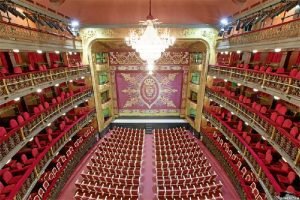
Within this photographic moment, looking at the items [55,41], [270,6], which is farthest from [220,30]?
[55,41]

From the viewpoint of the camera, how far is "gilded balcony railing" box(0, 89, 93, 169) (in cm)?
699

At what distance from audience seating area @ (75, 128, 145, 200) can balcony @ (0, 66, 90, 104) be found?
564 centimetres

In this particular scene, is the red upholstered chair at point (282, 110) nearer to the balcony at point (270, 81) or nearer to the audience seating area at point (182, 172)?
the balcony at point (270, 81)

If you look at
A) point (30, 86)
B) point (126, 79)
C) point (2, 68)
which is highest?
point (2, 68)

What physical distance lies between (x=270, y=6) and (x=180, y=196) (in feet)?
33.9

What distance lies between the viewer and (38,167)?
346 inches

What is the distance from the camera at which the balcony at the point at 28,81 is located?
23.7 ft

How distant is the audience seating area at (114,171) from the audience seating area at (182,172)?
1.37 meters

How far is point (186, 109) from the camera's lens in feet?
66.9

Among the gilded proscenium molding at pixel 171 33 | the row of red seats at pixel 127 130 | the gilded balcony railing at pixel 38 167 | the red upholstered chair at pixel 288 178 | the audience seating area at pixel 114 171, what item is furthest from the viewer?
the row of red seats at pixel 127 130

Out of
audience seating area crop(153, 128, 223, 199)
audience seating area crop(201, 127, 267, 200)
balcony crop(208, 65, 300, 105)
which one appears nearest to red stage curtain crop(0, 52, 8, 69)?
audience seating area crop(153, 128, 223, 199)

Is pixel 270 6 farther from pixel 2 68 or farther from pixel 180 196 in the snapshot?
pixel 2 68

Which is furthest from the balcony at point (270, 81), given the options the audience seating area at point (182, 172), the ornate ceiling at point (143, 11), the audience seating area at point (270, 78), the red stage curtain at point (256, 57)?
the audience seating area at point (182, 172)

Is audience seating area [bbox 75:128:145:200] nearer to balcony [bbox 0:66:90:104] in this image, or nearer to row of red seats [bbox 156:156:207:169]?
row of red seats [bbox 156:156:207:169]
